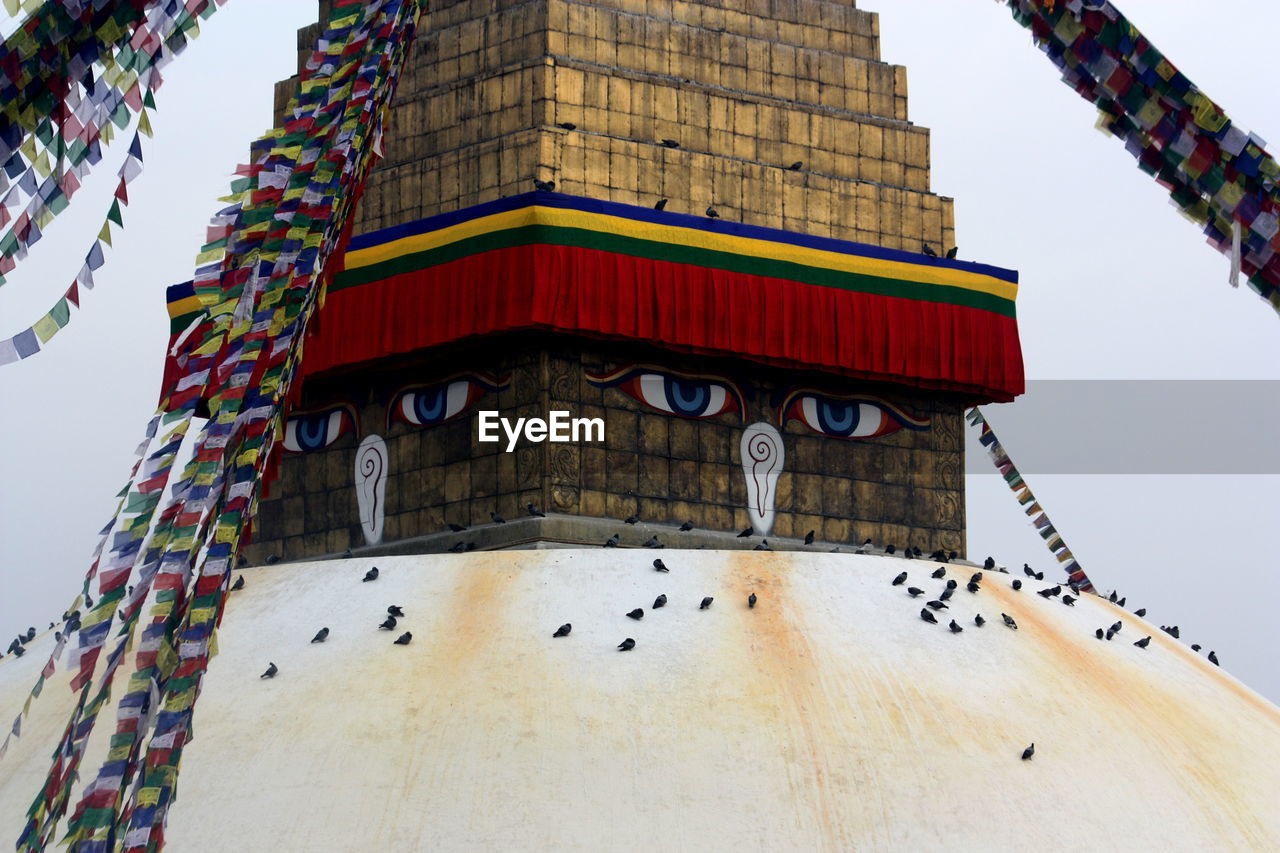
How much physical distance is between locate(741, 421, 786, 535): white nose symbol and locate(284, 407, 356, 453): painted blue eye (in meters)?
3.11

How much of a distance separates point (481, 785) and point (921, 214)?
276 inches

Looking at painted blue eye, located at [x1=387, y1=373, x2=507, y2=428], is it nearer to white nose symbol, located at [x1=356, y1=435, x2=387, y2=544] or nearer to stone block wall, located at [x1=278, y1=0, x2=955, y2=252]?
white nose symbol, located at [x1=356, y1=435, x2=387, y2=544]

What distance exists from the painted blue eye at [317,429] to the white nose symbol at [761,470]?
3.11m

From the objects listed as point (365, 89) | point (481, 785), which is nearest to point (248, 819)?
point (481, 785)

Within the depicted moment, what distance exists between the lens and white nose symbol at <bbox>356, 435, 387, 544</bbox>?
14211mm

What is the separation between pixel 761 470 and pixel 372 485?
3.00m

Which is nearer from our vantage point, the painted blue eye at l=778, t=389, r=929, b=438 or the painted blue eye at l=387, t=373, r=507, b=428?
the painted blue eye at l=387, t=373, r=507, b=428

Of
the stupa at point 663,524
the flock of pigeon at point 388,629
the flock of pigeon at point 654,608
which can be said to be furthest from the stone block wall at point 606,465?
the flock of pigeon at point 388,629

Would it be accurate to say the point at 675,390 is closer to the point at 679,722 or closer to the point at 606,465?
the point at 606,465

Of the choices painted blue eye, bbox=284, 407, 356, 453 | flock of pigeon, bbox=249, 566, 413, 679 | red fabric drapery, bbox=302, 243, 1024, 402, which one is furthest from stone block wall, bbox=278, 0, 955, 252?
flock of pigeon, bbox=249, 566, 413, 679

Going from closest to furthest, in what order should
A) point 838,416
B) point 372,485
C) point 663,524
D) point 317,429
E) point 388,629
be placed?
point 388,629, point 663,524, point 372,485, point 838,416, point 317,429

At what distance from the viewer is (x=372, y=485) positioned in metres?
14.3

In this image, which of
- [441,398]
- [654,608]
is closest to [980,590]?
[654,608]

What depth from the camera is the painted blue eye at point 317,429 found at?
14586 millimetres
